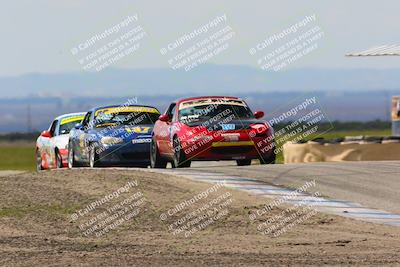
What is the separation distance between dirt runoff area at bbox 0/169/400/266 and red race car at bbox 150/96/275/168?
2681mm

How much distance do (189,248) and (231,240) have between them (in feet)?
2.96

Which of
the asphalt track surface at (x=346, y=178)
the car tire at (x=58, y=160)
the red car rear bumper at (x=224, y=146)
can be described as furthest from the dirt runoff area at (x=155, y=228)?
the car tire at (x=58, y=160)

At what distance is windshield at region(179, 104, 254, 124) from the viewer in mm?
22375

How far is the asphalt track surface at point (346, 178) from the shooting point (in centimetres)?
1747

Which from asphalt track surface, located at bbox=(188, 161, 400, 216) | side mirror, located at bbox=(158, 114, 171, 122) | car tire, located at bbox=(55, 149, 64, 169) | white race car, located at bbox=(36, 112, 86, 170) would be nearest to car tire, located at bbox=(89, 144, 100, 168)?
side mirror, located at bbox=(158, 114, 171, 122)

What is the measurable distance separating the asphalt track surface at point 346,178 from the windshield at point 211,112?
1.68m

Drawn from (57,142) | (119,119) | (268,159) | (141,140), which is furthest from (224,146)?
(57,142)

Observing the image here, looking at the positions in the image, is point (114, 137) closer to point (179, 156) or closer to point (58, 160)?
point (179, 156)

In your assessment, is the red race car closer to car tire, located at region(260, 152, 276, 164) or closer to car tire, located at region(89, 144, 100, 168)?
car tire, located at region(260, 152, 276, 164)

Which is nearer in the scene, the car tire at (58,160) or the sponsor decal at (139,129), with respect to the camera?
the sponsor decal at (139,129)

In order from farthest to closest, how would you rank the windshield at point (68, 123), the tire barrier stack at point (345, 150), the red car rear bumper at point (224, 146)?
the windshield at point (68, 123) → the tire barrier stack at point (345, 150) → the red car rear bumper at point (224, 146)

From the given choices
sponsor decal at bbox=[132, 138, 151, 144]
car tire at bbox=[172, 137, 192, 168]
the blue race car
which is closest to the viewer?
car tire at bbox=[172, 137, 192, 168]

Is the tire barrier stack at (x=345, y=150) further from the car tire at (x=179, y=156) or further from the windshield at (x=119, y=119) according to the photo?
the car tire at (x=179, y=156)

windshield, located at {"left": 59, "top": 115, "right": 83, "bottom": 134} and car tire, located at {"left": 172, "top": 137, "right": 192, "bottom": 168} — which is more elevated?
windshield, located at {"left": 59, "top": 115, "right": 83, "bottom": 134}
